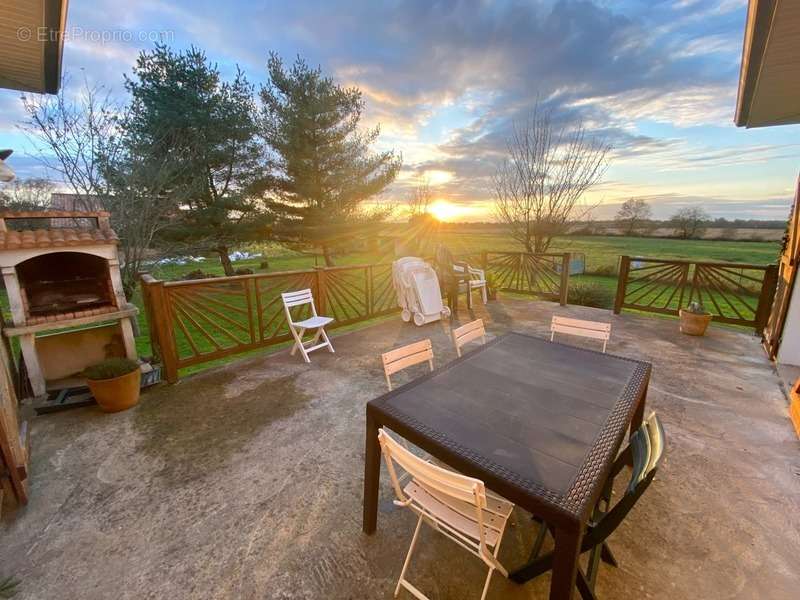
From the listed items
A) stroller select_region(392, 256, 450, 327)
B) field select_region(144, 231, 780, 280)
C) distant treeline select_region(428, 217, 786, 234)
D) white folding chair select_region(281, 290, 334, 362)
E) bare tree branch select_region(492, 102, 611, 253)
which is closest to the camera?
white folding chair select_region(281, 290, 334, 362)

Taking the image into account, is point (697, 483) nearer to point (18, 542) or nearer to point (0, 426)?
point (18, 542)

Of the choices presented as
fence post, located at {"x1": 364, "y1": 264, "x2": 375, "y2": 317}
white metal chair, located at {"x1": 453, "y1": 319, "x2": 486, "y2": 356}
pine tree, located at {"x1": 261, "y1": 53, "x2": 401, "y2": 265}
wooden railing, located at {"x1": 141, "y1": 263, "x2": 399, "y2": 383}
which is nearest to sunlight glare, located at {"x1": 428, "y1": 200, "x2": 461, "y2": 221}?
pine tree, located at {"x1": 261, "y1": 53, "x2": 401, "y2": 265}

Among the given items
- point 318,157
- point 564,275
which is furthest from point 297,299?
point 318,157

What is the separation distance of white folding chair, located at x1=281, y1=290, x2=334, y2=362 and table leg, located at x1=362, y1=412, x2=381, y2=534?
2.56m

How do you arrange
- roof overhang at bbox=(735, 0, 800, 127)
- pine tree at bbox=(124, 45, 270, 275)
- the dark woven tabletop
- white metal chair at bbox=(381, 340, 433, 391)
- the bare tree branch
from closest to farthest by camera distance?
the dark woven tabletop
white metal chair at bbox=(381, 340, 433, 391)
roof overhang at bbox=(735, 0, 800, 127)
pine tree at bbox=(124, 45, 270, 275)
the bare tree branch

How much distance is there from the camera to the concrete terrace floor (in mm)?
1550

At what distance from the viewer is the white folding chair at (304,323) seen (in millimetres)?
4195

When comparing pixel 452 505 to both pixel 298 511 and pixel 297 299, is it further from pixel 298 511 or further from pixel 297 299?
pixel 297 299

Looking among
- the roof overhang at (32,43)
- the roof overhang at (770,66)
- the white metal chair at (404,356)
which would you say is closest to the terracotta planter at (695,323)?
the roof overhang at (770,66)

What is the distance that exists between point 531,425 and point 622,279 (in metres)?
5.83

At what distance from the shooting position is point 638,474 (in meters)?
1.25

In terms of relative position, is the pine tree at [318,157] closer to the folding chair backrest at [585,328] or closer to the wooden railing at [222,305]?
the wooden railing at [222,305]

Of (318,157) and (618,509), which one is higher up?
(318,157)

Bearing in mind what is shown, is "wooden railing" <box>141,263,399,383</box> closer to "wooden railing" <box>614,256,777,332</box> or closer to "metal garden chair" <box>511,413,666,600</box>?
"metal garden chair" <box>511,413,666,600</box>
